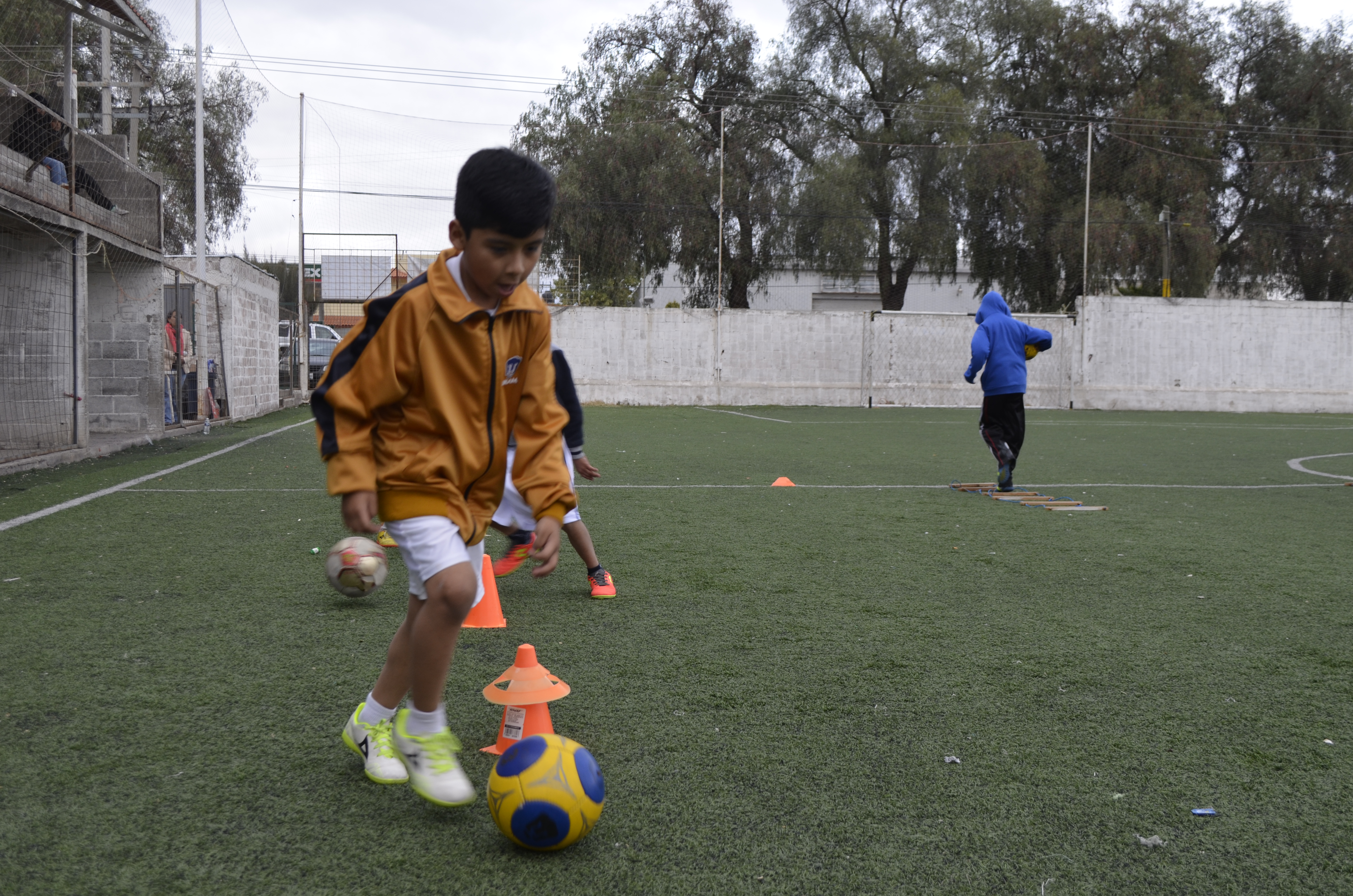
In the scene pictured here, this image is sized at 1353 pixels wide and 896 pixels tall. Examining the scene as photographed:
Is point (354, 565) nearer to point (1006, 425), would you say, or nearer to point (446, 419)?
point (446, 419)

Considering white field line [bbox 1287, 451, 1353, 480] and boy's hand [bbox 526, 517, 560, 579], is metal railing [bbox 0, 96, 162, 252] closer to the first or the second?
boy's hand [bbox 526, 517, 560, 579]

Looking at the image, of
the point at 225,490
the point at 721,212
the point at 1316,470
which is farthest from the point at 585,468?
the point at 721,212

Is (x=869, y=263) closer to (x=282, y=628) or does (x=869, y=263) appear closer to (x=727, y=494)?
(x=727, y=494)

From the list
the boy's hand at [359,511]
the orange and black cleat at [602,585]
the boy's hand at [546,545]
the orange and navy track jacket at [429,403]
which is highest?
the orange and navy track jacket at [429,403]

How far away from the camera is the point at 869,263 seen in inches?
1103

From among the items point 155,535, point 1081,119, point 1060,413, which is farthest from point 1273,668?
point 1081,119

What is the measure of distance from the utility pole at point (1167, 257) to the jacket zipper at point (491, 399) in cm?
2459

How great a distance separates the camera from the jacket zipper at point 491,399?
91.7 inches

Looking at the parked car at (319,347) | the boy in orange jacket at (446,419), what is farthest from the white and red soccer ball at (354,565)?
the parked car at (319,347)

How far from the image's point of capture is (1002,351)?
8648mm

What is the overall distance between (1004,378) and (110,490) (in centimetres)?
721

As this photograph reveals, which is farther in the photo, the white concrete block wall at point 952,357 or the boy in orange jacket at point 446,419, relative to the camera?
the white concrete block wall at point 952,357

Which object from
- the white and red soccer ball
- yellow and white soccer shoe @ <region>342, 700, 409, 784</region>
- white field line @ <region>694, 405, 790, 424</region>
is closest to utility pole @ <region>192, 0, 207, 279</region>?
white field line @ <region>694, 405, 790, 424</region>

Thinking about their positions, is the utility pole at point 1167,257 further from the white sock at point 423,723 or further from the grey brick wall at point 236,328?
the white sock at point 423,723
